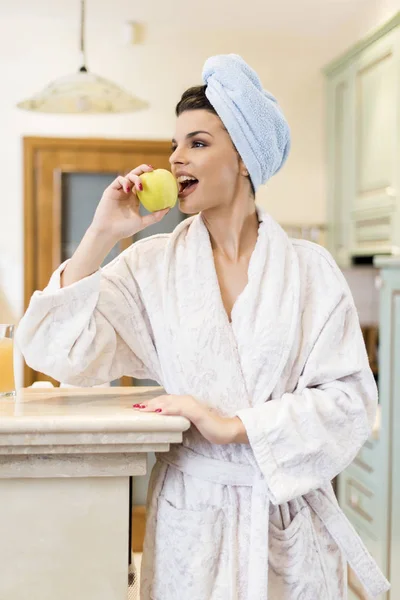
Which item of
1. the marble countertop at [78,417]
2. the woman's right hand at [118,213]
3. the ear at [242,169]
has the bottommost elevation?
the marble countertop at [78,417]

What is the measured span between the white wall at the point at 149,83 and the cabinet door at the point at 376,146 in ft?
1.67

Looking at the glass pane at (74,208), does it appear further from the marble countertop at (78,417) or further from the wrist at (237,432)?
the wrist at (237,432)

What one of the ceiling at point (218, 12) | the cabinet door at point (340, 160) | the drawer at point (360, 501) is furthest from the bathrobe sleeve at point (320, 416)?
the ceiling at point (218, 12)

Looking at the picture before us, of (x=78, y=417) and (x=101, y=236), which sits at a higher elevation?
(x=101, y=236)

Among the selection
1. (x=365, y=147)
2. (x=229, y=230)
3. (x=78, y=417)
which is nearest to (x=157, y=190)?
(x=229, y=230)

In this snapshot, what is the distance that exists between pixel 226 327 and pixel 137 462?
275 millimetres

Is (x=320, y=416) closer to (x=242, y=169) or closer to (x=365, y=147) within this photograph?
(x=242, y=169)

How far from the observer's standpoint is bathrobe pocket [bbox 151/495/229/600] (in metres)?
1.22

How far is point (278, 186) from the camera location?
4.38m

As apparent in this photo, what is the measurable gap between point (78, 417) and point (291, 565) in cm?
45

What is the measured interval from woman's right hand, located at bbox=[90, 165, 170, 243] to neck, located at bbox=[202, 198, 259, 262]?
0.51 ft

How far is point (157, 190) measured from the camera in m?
1.28

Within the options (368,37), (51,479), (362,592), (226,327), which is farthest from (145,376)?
(368,37)

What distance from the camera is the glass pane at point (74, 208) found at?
4.28 m
